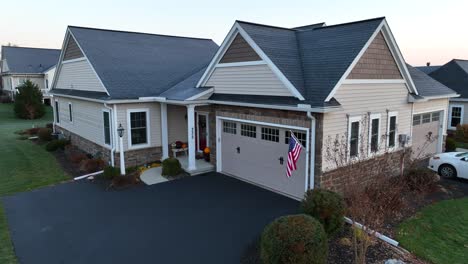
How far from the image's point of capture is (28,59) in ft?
160

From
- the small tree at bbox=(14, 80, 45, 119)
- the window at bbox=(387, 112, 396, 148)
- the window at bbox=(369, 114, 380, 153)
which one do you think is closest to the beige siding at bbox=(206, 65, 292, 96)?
the window at bbox=(369, 114, 380, 153)

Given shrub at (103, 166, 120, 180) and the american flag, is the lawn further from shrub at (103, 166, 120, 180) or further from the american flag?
the american flag

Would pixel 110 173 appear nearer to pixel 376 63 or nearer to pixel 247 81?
pixel 247 81

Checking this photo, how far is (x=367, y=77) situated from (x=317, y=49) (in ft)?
6.61

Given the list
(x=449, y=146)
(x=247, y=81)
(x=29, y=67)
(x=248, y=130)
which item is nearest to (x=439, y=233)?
(x=248, y=130)

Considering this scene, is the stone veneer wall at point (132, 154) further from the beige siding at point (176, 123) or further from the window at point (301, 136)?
the window at point (301, 136)

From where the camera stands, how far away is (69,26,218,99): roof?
15883 millimetres

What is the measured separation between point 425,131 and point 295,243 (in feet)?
42.3

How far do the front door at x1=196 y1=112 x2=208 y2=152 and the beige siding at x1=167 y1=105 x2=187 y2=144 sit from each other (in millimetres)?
732

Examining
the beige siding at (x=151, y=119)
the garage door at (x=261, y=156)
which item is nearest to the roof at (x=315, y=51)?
the garage door at (x=261, y=156)

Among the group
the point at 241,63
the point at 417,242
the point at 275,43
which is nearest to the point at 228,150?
the point at 241,63

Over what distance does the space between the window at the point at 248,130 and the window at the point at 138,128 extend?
17.0ft

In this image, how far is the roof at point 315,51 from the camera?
34.6ft

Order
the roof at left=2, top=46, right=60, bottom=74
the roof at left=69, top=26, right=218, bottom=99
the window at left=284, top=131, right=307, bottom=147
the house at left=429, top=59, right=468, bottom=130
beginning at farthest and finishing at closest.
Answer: the roof at left=2, top=46, right=60, bottom=74
the house at left=429, top=59, right=468, bottom=130
the roof at left=69, top=26, right=218, bottom=99
the window at left=284, top=131, right=307, bottom=147
